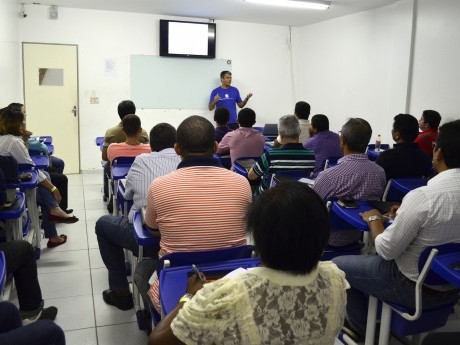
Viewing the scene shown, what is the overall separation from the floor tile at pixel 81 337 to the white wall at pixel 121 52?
5.08 meters

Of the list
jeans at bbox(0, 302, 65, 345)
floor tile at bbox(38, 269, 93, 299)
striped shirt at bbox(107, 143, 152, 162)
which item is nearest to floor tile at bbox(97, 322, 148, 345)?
floor tile at bbox(38, 269, 93, 299)

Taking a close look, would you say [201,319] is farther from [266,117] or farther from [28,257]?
[266,117]

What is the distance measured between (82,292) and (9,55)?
3974 mm

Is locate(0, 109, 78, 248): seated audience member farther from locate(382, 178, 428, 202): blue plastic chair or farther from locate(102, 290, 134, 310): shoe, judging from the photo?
locate(382, 178, 428, 202): blue plastic chair

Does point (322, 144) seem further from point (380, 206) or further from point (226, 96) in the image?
point (226, 96)

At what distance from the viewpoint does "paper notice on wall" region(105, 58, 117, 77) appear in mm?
7039

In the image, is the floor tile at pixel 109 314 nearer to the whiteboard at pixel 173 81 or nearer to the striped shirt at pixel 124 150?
the striped shirt at pixel 124 150

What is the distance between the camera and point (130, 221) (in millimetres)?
2543

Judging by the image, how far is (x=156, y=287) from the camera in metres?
1.71

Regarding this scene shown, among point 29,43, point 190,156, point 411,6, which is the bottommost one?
point 190,156

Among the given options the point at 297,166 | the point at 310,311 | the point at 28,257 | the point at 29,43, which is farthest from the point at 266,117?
the point at 310,311

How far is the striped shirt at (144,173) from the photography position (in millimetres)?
2490

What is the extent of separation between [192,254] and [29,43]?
6.21 m

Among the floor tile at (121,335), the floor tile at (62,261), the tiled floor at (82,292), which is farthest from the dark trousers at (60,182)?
the floor tile at (121,335)
